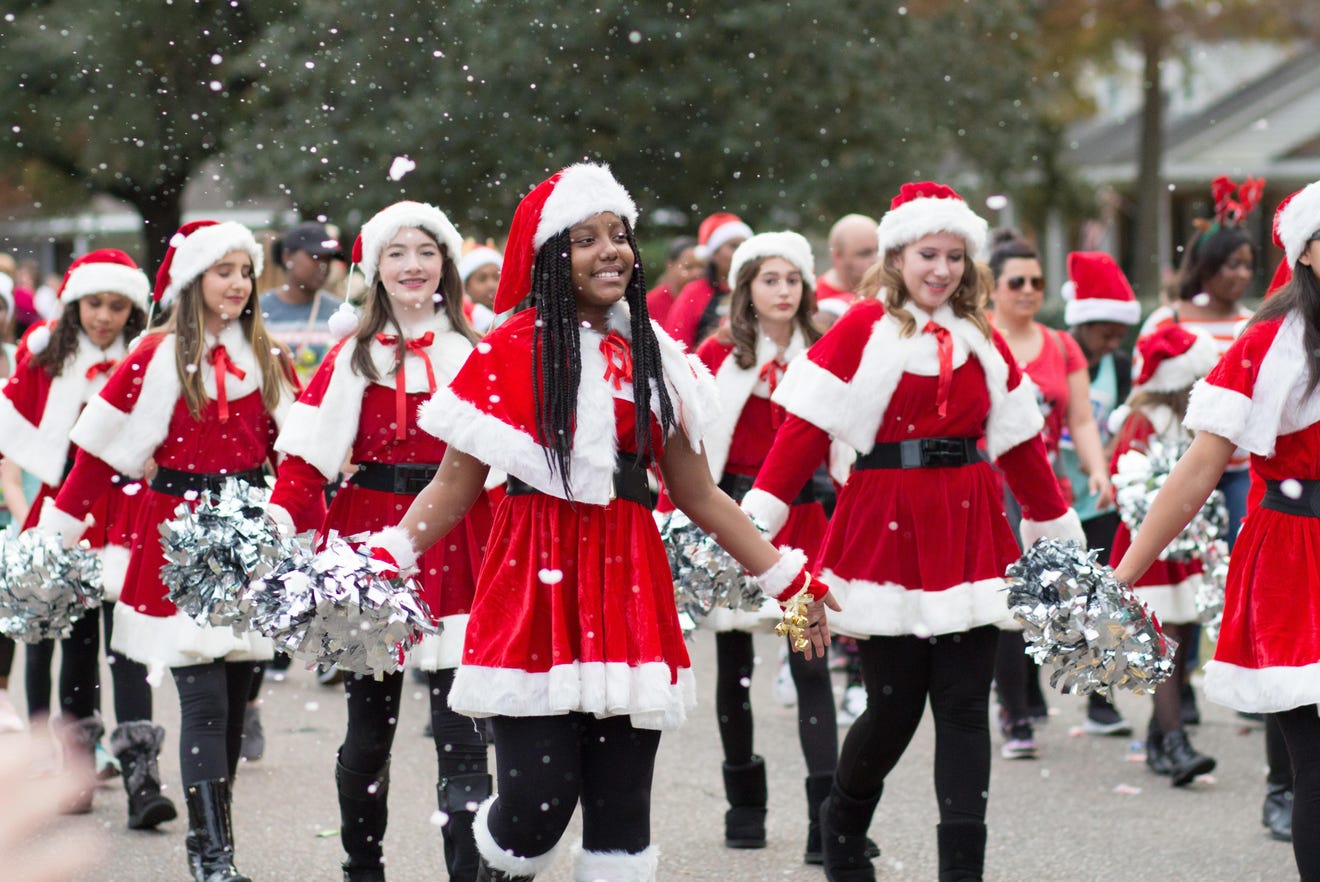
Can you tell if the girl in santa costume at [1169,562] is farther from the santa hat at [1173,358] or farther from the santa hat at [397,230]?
the santa hat at [397,230]

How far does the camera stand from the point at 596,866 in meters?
4.05

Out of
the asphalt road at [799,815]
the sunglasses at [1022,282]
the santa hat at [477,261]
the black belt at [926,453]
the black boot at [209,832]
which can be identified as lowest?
the asphalt road at [799,815]

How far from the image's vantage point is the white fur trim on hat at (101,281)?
7.18 m

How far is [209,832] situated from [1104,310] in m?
5.06

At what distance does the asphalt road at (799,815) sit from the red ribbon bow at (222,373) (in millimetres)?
1461

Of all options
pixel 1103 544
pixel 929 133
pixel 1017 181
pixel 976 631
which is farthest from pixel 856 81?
pixel 976 631

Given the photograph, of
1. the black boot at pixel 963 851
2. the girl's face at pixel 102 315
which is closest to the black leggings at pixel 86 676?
the girl's face at pixel 102 315

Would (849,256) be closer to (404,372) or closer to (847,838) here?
(404,372)

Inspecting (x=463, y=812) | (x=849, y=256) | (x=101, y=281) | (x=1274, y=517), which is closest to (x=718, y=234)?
(x=849, y=256)

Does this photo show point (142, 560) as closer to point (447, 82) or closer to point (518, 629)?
point (518, 629)

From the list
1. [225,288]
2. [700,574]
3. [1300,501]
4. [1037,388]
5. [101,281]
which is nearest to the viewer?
[1300,501]

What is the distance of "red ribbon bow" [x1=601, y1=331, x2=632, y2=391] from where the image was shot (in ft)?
13.8

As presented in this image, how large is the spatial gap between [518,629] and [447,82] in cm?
1656

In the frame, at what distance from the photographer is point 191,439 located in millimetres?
5910
